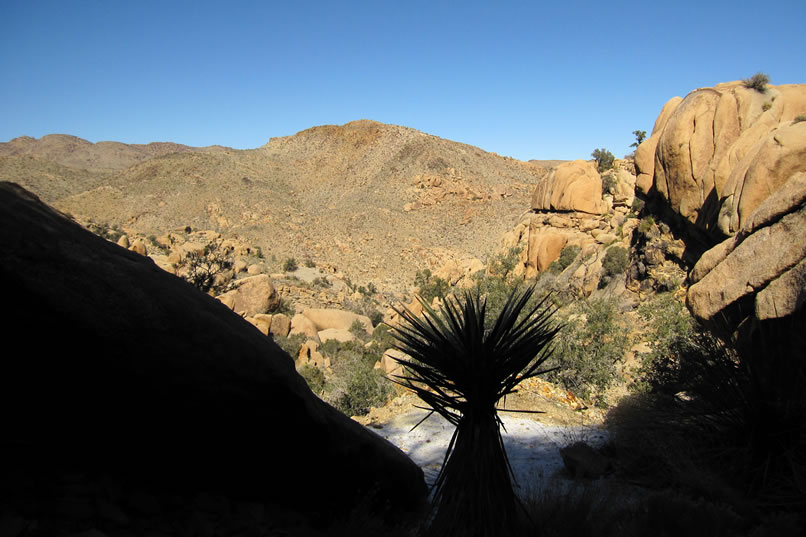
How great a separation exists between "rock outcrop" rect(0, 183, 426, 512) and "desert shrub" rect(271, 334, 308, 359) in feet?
44.9

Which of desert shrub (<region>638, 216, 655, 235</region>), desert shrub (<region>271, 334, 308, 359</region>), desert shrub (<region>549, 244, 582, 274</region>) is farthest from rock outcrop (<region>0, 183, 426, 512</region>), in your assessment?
desert shrub (<region>549, 244, 582, 274</region>)

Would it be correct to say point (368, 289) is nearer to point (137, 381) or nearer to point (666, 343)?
point (666, 343)

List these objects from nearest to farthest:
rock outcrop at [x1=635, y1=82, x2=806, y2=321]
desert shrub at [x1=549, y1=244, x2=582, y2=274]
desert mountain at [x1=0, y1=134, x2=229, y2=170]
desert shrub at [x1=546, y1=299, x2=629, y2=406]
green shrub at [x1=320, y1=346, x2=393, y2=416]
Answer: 1. rock outcrop at [x1=635, y1=82, x2=806, y2=321]
2. desert shrub at [x1=546, y1=299, x2=629, y2=406]
3. green shrub at [x1=320, y1=346, x2=393, y2=416]
4. desert shrub at [x1=549, y1=244, x2=582, y2=274]
5. desert mountain at [x1=0, y1=134, x2=229, y2=170]

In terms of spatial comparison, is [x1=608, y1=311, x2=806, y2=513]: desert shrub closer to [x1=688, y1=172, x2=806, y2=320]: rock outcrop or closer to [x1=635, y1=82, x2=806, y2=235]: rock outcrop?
[x1=688, y1=172, x2=806, y2=320]: rock outcrop

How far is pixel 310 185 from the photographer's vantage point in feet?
198

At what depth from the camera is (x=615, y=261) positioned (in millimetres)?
18516

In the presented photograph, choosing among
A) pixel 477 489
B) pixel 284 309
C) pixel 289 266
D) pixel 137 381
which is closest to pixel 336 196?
pixel 289 266

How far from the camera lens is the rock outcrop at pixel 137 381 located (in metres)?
2.36

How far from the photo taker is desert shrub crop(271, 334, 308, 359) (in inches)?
667

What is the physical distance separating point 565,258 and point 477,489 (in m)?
20.9

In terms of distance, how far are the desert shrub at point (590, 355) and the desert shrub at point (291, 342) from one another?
939cm

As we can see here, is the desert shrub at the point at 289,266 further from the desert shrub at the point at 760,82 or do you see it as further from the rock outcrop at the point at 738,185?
the desert shrub at the point at 760,82

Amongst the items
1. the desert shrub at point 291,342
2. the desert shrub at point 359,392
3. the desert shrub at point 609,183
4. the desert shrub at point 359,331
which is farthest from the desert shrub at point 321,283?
the desert shrub at point 609,183

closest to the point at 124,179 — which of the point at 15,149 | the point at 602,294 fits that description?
the point at 602,294
